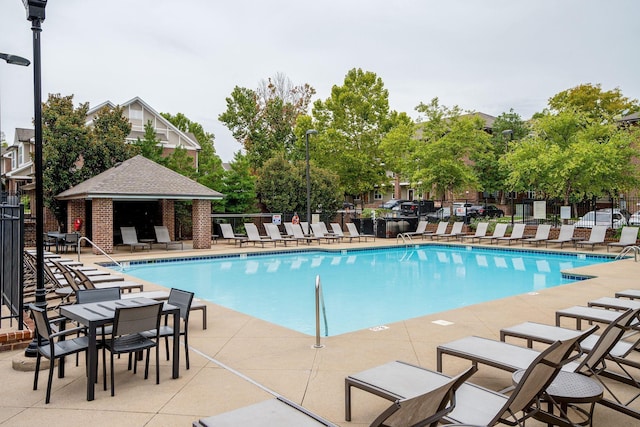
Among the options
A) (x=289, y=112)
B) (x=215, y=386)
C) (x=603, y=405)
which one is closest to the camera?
(x=603, y=405)

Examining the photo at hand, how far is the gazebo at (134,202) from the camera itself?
1692 centimetres

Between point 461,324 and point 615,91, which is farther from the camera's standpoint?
point 615,91

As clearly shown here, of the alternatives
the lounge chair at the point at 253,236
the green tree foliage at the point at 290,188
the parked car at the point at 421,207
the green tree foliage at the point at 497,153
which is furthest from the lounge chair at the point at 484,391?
the green tree foliage at the point at 497,153

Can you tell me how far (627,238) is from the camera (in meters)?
17.3

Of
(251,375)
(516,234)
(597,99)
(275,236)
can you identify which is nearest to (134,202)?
(275,236)

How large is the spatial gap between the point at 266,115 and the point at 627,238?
28417mm

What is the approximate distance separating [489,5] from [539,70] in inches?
426

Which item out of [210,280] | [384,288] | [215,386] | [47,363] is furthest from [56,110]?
[215,386]

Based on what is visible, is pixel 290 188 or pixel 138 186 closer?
pixel 138 186

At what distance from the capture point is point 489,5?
13.3m

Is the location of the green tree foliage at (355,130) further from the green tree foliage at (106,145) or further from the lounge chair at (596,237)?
the lounge chair at (596,237)

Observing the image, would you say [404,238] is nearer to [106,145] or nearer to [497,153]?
[106,145]

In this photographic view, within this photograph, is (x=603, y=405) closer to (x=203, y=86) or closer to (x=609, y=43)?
(x=609, y=43)

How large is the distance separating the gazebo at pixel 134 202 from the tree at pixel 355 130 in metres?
14.1
